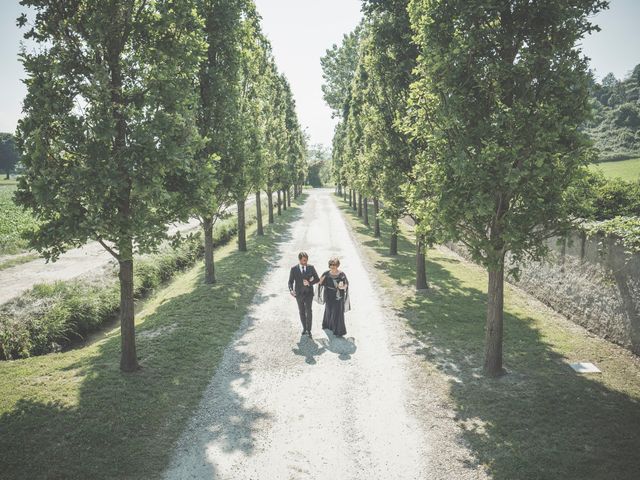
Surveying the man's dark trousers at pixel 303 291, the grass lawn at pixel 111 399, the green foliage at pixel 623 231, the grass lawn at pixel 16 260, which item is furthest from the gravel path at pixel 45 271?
the green foliage at pixel 623 231

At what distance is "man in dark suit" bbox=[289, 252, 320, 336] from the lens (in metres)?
10.2

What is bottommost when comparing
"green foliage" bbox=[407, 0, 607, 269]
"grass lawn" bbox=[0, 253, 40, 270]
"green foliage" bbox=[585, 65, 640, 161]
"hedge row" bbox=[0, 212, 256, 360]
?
"hedge row" bbox=[0, 212, 256, 360]

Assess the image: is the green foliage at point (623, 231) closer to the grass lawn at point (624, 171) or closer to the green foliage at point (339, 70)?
the grass lawn at point (624, 171)

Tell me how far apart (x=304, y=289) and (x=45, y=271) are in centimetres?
1337

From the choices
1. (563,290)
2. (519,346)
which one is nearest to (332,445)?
(519,346)

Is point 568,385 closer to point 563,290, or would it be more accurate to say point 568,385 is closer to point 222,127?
point 563,290

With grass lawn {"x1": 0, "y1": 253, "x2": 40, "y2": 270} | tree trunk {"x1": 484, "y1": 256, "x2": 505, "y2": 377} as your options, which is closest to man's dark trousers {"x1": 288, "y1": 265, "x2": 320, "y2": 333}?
tree trunk {"x1": 484, "y1": 256, "x2": 505, "y2": 377}

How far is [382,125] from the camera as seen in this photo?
14.6 metres

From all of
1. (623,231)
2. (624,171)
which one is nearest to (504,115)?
(623,231)

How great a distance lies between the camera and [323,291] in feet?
34.7

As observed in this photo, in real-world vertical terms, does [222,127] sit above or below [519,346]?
above

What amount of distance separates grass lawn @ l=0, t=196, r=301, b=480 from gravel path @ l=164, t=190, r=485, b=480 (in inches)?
16.2

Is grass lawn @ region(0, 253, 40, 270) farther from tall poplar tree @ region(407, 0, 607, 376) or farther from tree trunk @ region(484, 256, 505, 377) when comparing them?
tree trunk @ region(484, 256, 505, 377)

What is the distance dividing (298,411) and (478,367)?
4.25 meters
